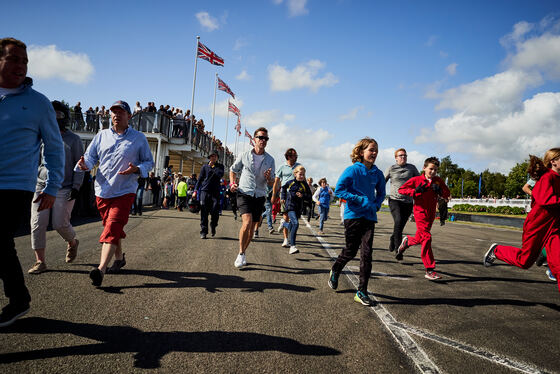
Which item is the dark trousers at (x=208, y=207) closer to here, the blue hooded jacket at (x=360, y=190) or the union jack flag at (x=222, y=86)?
the blue hooded jacket at (x=360, y=190)

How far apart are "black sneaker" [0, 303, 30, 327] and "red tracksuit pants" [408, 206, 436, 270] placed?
16.4ft

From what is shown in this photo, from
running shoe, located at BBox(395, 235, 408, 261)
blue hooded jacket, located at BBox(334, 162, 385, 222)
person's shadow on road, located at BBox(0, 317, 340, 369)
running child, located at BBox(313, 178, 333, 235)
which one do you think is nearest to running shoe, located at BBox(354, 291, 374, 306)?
blue hooded jacket, located at BBox(334, 162, 385, 222)

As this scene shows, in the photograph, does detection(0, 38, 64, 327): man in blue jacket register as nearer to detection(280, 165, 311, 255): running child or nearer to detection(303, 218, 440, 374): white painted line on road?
detection(303, 218, 440, 374): white painted line on road

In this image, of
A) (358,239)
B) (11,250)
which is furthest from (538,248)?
(11,250)

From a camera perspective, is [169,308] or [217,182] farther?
[217,182]

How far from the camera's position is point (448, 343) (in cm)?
268

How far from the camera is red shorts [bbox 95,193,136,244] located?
376 cm

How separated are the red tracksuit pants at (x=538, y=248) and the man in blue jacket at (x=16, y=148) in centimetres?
527

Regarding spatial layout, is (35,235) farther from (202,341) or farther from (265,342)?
(265,342)

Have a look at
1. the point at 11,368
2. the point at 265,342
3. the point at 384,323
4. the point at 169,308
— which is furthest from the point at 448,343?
the point at 11,368

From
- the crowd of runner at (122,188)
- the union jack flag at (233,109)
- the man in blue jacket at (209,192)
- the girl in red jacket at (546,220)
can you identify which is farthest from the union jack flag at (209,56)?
the girl in red jacket at (546,220)

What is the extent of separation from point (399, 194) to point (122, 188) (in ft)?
17.6

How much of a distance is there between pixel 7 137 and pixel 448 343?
388 cm

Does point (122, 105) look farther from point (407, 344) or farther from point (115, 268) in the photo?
point (407, 344)
